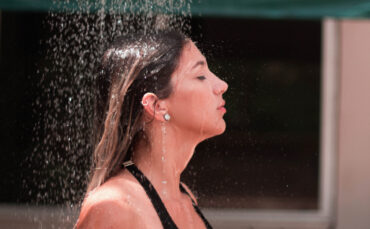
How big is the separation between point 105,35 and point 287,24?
109 inches

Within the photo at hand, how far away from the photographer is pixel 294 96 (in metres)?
5.74

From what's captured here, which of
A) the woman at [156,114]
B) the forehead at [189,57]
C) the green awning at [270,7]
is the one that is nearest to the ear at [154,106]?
the woman at [156,114]

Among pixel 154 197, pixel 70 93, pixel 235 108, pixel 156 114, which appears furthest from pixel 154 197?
pixel 70 93

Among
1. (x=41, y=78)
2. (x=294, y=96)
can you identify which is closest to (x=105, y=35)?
(x=41, y=78)

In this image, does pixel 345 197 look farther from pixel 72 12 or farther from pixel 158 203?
pixel 158 203

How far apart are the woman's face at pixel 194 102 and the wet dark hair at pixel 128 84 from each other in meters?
0.03

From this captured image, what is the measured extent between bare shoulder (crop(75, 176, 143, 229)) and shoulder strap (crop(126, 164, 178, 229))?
3.7 inches

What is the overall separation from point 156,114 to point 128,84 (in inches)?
5.5

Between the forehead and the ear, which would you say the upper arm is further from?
the forehead

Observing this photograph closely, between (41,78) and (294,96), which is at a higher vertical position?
(41,78)

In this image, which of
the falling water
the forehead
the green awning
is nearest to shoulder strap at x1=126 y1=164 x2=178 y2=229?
the forehead

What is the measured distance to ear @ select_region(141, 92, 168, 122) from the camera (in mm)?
2084

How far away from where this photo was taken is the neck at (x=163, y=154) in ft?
6.98

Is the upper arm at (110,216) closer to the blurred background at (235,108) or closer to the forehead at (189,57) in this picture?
the forehead at (189,57)
